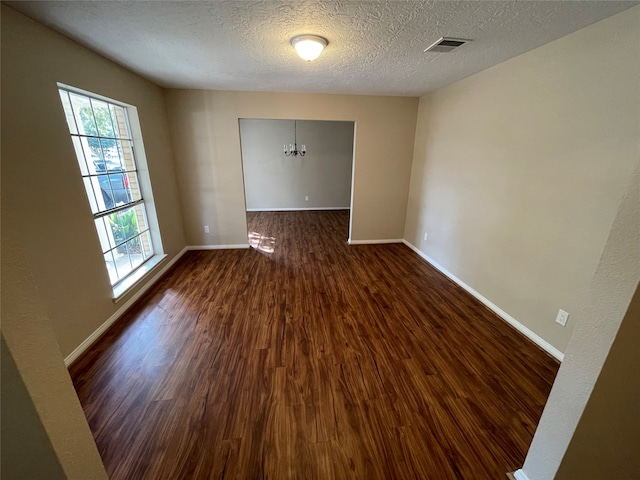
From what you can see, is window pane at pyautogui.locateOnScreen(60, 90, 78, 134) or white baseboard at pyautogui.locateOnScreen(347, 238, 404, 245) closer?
window pane at pyautogui.locateOnScreen(60, 90, 78, 134)

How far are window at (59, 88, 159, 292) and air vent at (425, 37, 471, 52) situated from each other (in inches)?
118

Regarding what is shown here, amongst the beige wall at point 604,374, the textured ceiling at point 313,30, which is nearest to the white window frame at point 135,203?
the textured ceiling at point 313,30

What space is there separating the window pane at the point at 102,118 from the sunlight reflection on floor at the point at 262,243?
2458 millimetres

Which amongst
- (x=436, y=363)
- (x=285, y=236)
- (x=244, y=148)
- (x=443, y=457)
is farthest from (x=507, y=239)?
(x=244, y=148)

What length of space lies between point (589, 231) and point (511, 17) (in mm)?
1545

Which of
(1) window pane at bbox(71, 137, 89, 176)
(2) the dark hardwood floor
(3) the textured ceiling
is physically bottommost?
(2) the dark hardwood floor

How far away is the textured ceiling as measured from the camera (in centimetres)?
155

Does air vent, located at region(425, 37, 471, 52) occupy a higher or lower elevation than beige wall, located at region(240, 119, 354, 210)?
higher

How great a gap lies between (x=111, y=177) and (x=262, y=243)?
246 centimetres

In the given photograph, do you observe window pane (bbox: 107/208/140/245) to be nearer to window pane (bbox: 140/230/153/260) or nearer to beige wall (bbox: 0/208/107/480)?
window pane (bbox: 140/230/153/260)

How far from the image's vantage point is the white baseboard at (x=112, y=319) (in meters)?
2.00

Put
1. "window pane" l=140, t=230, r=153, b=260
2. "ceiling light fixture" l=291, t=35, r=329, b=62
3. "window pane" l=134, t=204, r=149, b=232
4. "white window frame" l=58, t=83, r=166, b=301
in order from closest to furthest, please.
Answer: "ceiling light fixture" l=291, t=35, r=329, b=62
"white window frame" l=58, t=83, r=166, b=301
"window pane" l=134, t=204, r=149, b=232
"window pane" l=140, t=230, r=153, b=260

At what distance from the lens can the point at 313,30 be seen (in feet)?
6.04

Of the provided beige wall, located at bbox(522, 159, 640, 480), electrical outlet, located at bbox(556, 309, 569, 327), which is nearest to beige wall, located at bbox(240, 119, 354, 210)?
electrical outlet, located at bbox(556, 309, 569, 327)
